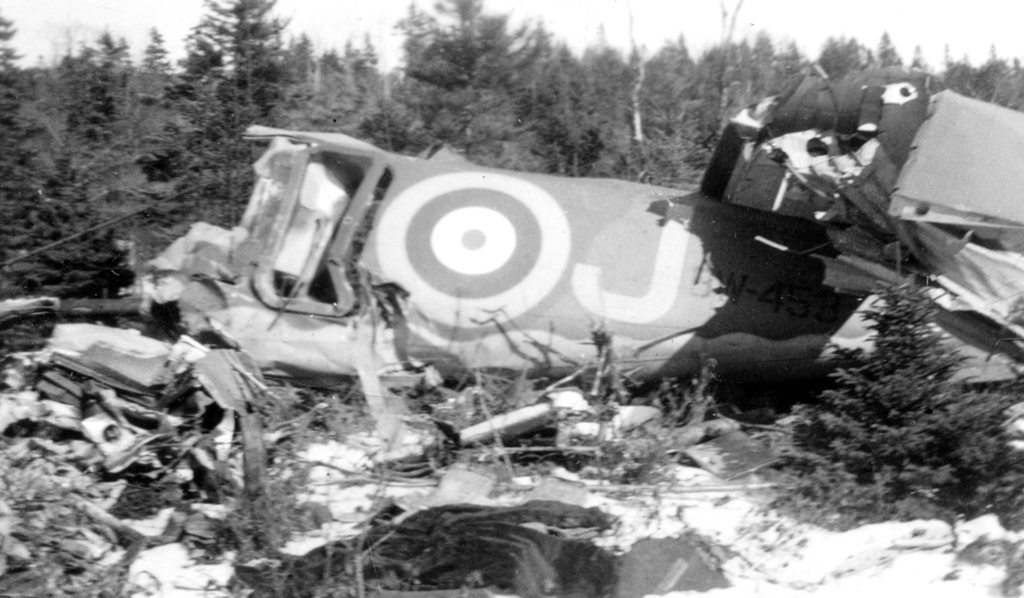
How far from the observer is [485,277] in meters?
4.95

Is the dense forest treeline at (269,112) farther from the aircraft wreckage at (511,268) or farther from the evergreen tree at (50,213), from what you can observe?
the aircraft wreckage at (511,268)

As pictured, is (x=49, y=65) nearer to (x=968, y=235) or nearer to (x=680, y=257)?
(x=680, y=257)

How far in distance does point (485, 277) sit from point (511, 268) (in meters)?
0.16

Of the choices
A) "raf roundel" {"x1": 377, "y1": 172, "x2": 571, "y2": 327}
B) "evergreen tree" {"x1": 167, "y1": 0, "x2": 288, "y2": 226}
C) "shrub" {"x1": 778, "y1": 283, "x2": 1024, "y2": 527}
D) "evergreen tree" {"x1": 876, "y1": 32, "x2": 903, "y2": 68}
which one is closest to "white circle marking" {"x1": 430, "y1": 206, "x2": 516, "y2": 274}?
"raf roundel" {"x1": 377, "y1": 172, "x2": 571, "y2": 327}

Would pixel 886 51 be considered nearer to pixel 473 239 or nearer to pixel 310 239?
pixel 473 239

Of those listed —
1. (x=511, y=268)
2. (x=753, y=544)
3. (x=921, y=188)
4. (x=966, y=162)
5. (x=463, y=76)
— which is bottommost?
(x=753, y=544)

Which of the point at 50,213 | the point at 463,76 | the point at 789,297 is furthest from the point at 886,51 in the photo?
the point at 50,213

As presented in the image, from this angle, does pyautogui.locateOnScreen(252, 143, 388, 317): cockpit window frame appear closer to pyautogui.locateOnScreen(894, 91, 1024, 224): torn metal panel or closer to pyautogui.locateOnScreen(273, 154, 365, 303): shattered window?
pyautogui.locateOnScreen(273, 154, 365, 303): shattered window

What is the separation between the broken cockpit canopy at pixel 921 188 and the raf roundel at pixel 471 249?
1.35 metres

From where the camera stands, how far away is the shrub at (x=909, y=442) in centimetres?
366

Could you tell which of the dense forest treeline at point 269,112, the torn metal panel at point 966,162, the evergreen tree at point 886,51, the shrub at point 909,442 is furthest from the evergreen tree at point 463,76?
the shrub at point 909,442

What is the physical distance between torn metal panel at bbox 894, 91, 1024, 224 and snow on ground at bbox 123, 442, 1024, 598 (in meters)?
1.36

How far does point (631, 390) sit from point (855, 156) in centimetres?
179

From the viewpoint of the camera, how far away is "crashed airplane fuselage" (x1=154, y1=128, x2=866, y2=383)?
16.0 ft
